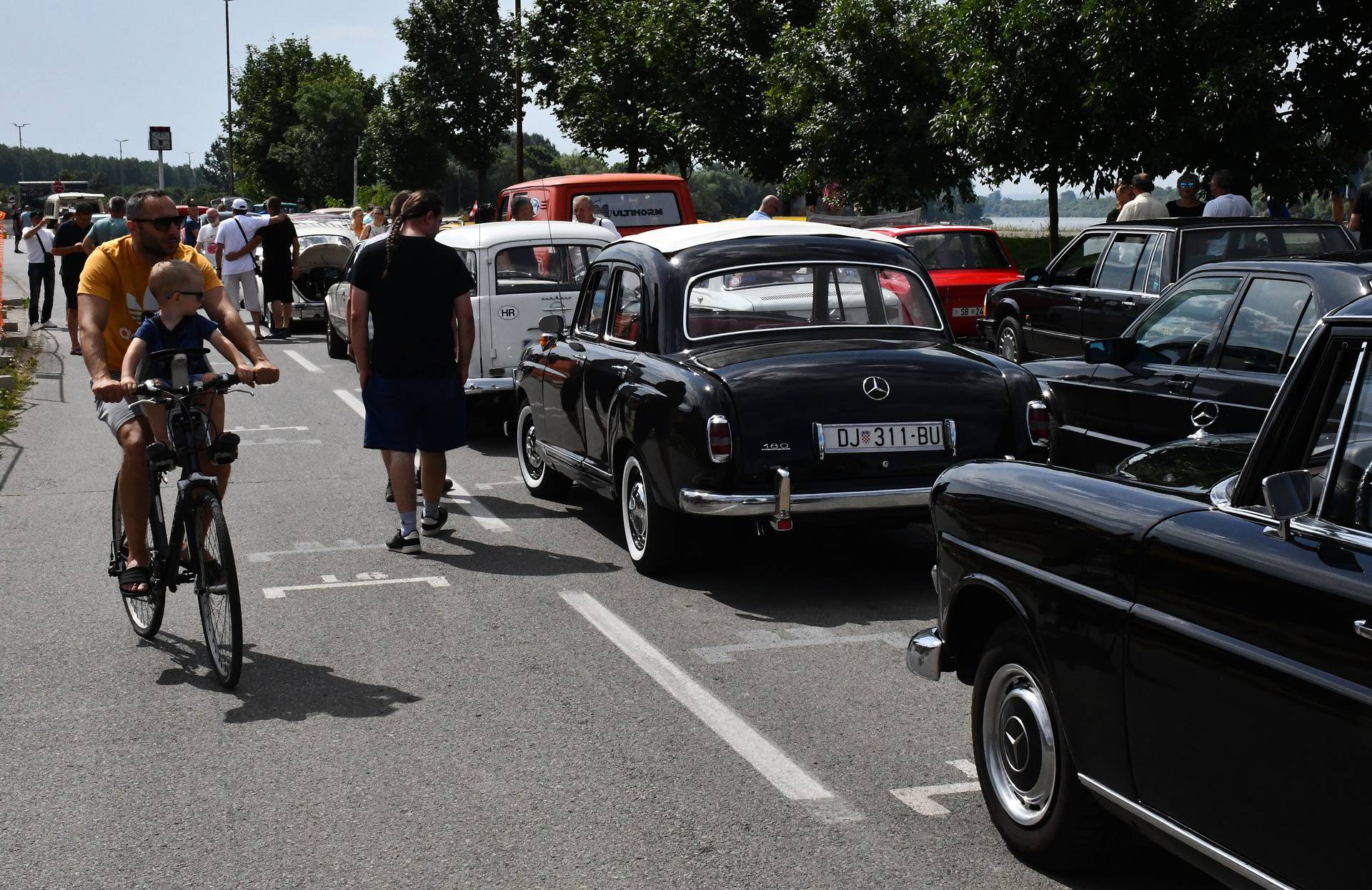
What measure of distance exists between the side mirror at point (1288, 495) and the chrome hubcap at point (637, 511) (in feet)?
16.3

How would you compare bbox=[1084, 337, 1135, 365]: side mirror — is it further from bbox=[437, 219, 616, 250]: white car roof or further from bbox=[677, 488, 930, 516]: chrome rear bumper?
bbox=[437, 219, 616, 250]: white car roof

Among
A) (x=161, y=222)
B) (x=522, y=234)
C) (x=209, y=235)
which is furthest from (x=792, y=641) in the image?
(x=209, y=235)

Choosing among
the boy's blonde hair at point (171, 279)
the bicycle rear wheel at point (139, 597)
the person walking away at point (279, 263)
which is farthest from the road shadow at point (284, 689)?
the person walking away at point (279, 263)

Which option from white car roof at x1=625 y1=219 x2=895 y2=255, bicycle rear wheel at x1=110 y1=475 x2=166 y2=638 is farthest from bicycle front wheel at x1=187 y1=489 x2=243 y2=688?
white car roof at x1=625 y1=219 x2=895 y2=255

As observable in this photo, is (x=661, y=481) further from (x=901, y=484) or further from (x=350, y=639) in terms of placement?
(x=350, y=639)

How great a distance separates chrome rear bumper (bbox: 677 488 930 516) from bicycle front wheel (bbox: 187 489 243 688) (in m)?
2.13

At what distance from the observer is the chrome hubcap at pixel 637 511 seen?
7.95 m

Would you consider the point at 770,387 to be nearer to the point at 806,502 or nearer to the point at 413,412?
the point at 806,502

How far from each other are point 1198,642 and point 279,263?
66.7 ft

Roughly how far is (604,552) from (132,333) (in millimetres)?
2885

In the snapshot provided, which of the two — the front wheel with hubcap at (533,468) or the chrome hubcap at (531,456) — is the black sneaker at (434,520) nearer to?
the front wheel with hubcap at (533,468)

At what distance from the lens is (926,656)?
4.66 meters

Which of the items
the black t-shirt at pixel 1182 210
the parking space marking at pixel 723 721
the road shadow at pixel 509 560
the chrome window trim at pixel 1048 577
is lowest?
Result: the parking space marking at pixel 723 721

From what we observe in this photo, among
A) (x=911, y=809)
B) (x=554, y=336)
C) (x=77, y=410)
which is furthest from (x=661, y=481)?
(x=77, y=410)
